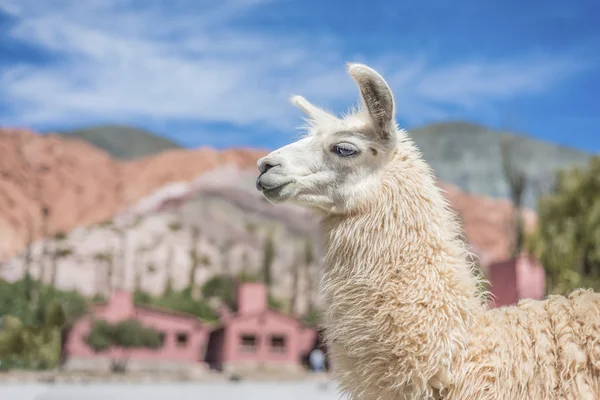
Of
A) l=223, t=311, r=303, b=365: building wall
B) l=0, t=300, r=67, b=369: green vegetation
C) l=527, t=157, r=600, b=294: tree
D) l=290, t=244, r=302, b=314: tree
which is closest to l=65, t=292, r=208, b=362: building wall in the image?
l=0, t=300, r=67, b=369: green vegetation

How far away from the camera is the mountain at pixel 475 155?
10281 cm

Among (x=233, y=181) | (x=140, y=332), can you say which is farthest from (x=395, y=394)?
(x=233, y=181)

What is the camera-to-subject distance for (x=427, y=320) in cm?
248

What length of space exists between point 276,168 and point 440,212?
0.69 m

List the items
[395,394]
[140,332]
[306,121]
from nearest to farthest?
[395,394]
[306,121]
[140,332]

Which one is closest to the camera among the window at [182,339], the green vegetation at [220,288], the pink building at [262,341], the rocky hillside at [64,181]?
the pink building at [262,341]

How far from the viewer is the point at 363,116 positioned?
290 cm

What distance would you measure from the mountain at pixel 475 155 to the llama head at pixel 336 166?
313ft

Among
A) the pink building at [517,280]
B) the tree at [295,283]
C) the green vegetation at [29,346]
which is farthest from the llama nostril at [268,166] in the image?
the tree at [295,283]

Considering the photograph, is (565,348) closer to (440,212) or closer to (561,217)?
(440,212)

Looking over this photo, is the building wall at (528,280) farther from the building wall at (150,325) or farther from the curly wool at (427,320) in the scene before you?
the building wall at (150,325)

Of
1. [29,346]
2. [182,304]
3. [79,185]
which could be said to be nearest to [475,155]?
[79,185]

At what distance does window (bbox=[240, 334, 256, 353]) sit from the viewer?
104 feet

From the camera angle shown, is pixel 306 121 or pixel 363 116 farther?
pixel 306 121
